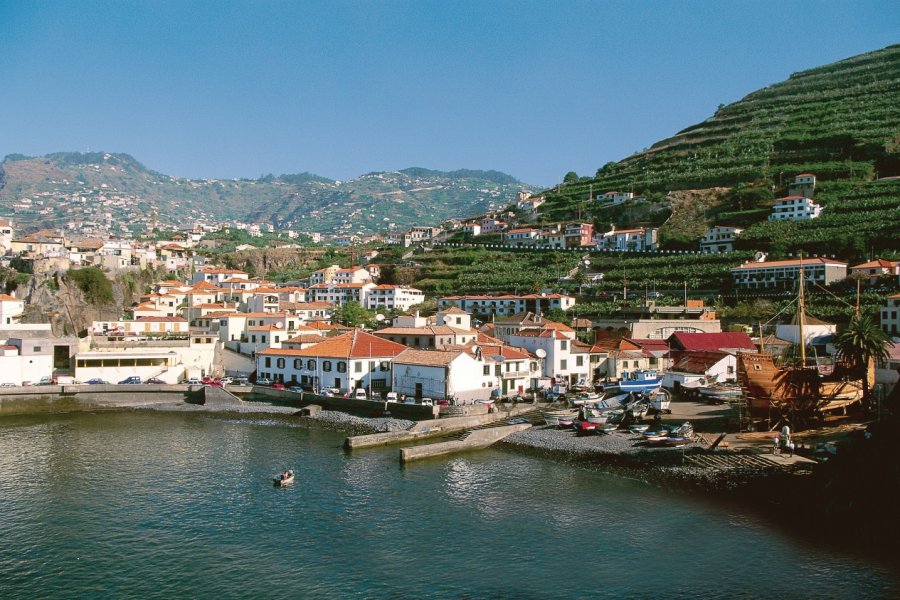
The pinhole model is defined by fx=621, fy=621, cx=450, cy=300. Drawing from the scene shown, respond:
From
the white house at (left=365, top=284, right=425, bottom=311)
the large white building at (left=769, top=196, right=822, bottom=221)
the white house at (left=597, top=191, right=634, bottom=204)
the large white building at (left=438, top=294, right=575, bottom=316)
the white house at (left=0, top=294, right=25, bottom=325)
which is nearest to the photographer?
the white house at (left=0, top=294, right=25, bottom=325)

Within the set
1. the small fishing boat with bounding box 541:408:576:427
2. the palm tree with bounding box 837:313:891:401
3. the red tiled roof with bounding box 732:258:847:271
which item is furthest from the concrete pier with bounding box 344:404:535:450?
the red tiled roof with bounding box 732:258:847:271

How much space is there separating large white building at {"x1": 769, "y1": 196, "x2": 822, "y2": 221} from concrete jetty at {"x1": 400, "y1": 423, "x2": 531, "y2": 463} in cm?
6094

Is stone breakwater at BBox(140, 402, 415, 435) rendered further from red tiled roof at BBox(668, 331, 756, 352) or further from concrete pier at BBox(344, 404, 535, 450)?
red tiled roof at BBox(668, 331, 756, 352)

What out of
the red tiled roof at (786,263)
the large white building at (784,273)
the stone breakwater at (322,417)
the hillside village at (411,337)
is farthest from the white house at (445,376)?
the red tiled roof at (786,263)

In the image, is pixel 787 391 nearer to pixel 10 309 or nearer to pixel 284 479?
pixel 284 479

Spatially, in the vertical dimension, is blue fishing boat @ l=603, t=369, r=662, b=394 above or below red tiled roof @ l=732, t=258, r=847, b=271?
below

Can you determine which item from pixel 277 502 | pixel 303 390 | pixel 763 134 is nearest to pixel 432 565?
pixel 277 502

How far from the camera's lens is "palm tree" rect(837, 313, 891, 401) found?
3036 cm

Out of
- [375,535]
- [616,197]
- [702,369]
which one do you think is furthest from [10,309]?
[616,197]

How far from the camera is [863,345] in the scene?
99.9ft

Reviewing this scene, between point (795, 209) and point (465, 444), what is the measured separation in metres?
66.6

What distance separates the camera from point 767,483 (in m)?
24.5

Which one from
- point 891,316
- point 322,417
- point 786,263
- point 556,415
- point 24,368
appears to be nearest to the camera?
point 556,415

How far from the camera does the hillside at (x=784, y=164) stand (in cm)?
7381
